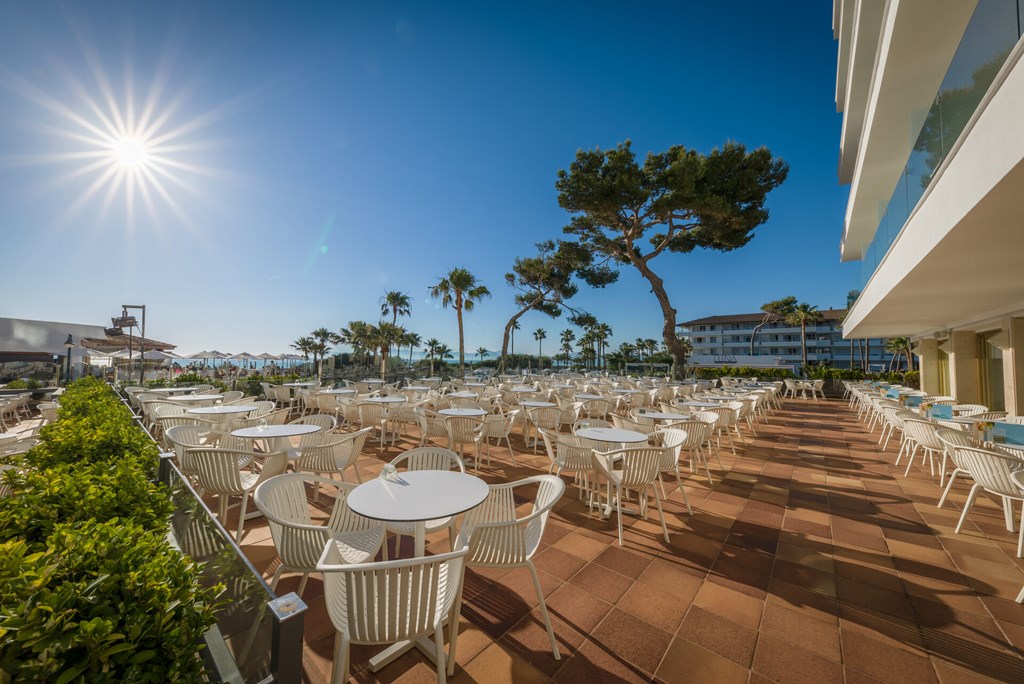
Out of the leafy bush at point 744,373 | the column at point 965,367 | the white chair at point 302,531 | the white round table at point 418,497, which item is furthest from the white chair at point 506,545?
the leafy bush at point 744,373

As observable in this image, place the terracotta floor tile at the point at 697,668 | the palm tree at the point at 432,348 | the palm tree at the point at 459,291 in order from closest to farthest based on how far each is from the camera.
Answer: the terracotta floor tile at the point at 697,668 < the palm tree at the point at 432,348 < the palm tree at the point at 459,291

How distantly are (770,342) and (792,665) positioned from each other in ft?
225

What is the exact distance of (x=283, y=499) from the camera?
2359 mm

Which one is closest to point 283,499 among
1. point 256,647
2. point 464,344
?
point 256,647

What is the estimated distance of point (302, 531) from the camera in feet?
6.89

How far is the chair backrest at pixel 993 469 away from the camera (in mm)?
3107

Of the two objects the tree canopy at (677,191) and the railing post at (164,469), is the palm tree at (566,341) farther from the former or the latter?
the railing post at (164,469)

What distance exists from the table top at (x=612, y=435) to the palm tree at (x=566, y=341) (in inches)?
1936

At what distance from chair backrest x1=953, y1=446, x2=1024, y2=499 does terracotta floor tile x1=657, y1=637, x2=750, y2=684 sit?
3052mm

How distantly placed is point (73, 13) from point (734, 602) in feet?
35.7

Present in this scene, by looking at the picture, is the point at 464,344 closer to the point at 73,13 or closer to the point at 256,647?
the point at 73,13

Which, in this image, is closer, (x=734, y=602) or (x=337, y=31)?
(x=734, y=602)

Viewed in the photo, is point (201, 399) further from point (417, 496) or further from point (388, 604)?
point (388, 604)

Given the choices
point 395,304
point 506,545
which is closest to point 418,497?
point 506,545
